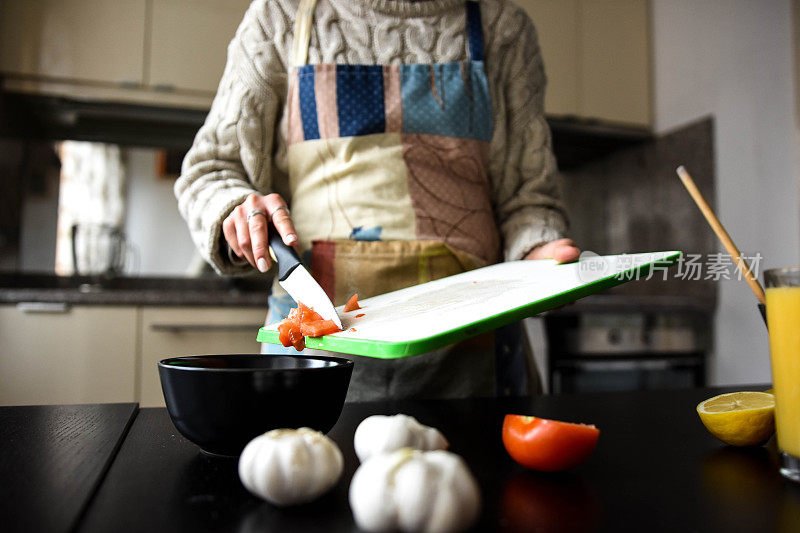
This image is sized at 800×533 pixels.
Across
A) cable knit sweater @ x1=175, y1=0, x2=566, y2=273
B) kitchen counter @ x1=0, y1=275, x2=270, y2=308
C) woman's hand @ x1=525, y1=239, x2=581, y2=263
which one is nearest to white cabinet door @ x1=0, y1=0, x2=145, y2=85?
kitchen counter @ x1=0, y1=275, x2=270, y2=308

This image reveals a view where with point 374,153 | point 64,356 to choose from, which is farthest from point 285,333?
point 64,356

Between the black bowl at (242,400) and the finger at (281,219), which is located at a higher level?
the finger at (281,219)

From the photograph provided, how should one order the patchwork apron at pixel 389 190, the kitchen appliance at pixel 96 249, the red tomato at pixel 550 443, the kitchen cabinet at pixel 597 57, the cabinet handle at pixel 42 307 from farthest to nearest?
the kitchen cabinet at pixel 597 57, the kitchen appliance at pixel 96 249, the cabinet handle at pixel 42 307, the patchwork apron at pixel 389 190, the red tomato at pixel 550 443

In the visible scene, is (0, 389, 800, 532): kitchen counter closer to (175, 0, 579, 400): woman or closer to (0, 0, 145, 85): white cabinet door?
(175, 0, 579, 400): woman

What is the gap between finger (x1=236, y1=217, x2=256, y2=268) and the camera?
0.68 meters

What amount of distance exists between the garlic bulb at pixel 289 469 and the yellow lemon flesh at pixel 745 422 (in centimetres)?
32

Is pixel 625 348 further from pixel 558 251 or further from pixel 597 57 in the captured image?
pixel 558 251

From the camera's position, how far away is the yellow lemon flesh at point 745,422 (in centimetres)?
48

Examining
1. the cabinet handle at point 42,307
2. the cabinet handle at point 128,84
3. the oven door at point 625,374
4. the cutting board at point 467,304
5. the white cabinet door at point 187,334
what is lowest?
the oven door at point 625,374

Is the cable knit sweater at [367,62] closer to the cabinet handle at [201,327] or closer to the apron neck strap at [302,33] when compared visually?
the apron neck strap at [302,33]

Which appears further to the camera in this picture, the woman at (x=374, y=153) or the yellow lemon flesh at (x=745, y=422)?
the woman at (x=374, y=153)

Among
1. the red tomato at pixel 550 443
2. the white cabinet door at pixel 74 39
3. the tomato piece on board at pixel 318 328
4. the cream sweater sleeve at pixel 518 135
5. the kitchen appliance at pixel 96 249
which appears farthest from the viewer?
the kitchen appliance at pixel 96 249

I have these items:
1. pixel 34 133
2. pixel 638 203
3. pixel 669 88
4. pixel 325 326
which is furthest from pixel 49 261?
pixel 669 88

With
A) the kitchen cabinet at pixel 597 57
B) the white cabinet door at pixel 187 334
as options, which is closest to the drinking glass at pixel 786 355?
the white cabinet door at pixel 187 334
